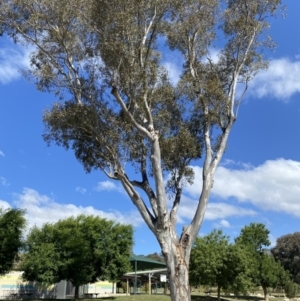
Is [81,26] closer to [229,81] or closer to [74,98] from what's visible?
[74,98]

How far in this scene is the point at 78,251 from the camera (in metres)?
34.2

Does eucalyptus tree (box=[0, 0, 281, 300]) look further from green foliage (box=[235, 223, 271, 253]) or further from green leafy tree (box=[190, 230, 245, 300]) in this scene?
green foliage (box=[235, 223, 271, 253])

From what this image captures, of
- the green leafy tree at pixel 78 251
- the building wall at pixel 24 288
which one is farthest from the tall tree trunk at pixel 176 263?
the building wall at pixel 24 288

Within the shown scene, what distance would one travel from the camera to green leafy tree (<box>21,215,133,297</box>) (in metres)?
32.9

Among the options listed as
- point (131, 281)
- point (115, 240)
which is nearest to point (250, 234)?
point (115, 240)

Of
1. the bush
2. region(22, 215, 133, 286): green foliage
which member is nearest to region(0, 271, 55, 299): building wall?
region(22, 215, 133, 286): green foliage

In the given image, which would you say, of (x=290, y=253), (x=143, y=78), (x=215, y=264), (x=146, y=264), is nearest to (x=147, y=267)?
(x=146, y=264)

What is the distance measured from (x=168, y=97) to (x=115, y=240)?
21.8 m

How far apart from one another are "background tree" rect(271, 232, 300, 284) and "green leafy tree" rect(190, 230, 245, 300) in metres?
35.3

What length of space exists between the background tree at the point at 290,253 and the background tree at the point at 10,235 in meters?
53.9

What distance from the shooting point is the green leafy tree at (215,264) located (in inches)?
1522

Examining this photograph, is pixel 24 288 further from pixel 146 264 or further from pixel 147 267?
pixel 147 267

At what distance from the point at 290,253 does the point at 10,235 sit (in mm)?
56633

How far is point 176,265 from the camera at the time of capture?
13547mm
